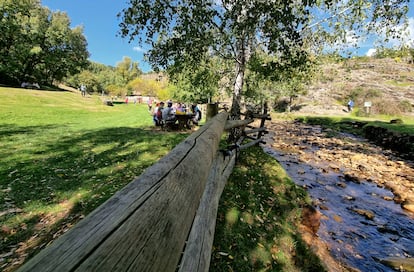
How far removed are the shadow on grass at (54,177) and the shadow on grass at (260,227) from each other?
266 cm

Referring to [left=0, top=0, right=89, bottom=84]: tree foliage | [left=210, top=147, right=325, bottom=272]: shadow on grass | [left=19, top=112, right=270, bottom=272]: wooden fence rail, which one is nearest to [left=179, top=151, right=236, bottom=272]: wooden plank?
[left=19, top=112, right=270, bottom=272]: wooden fence rail

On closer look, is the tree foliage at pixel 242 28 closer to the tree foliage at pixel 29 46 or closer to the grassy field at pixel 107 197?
the grassy field at pixel 107 197

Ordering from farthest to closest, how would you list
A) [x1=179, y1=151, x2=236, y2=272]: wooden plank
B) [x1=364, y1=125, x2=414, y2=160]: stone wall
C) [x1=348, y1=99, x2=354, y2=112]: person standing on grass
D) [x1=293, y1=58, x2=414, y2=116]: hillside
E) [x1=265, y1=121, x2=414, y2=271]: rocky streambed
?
[x1=348, y1=99, x2=354, y2=112]: person standing on grass < [x1=293, y1=58, x2=414, y2=116]: hillside < [x1=364, y1=125, x2=414, y2=160]: stone wall < [x1=265, y1=121, x2=414, y2=271]: rocky streambed < [x1=179, y1=151, x2=236, y2=272]: wooden plank

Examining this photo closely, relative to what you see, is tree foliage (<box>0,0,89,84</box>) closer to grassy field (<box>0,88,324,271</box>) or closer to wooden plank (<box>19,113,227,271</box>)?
grassy field (<box>0,88,324,271</box>)

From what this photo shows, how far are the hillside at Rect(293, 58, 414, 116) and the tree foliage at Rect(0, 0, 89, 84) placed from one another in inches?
1931

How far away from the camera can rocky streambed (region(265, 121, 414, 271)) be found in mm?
4805

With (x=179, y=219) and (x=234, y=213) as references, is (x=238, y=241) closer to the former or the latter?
(x=234, y=213)

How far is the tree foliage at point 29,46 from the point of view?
37750 millimetres

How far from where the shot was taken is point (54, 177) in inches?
230

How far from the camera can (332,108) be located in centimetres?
3681

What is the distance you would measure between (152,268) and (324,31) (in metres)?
10.3

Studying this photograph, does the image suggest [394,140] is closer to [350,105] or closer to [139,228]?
[139,228]

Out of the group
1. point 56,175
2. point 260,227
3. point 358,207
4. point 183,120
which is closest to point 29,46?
point 183,120

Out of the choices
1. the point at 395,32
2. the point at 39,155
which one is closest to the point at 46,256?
the point at 39,155
